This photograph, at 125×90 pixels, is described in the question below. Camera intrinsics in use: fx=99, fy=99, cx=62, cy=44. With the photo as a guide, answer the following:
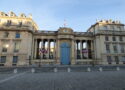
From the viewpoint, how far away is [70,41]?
37.2 m

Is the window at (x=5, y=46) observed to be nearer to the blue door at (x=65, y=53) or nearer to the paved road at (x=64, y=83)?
the blue door at (x=65, y=53)

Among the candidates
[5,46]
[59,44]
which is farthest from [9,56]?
[59,44]

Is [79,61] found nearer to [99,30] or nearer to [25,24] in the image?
[99,30]

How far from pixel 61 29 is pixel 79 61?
1326 cm

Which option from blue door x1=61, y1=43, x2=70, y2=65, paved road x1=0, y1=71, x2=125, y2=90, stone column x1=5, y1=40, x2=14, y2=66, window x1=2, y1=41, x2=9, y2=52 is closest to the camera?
paved road x1=0, y1=71, x2=125, y2=90

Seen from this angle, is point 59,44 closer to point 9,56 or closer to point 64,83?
point 9,56

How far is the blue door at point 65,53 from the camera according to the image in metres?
35.8

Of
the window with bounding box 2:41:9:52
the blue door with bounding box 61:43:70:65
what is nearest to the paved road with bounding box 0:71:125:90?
the window with bounding box 2:41:9:52

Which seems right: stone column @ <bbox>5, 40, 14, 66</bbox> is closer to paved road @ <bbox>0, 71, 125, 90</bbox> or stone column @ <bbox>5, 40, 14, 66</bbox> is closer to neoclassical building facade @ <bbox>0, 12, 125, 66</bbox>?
neoclassical building facade @ <bbox>0, 12, 125, 66</bbox>

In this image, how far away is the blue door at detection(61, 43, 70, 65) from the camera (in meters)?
35.8

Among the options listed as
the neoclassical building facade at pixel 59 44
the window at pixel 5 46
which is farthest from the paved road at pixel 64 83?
the window at pixel 5 46

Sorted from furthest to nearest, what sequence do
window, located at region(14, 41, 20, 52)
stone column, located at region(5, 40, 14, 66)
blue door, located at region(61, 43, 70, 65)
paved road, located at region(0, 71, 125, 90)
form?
blue door, located at region(61, 43, 70, 65)
window, located at region(14, 41, 20, 52)
stone column, located at region(5, 40, 14, 66)
paved road, located at region(0, 71, 125, 90)

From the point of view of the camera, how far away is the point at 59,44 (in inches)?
1430

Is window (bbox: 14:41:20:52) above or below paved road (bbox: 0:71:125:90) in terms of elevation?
above
